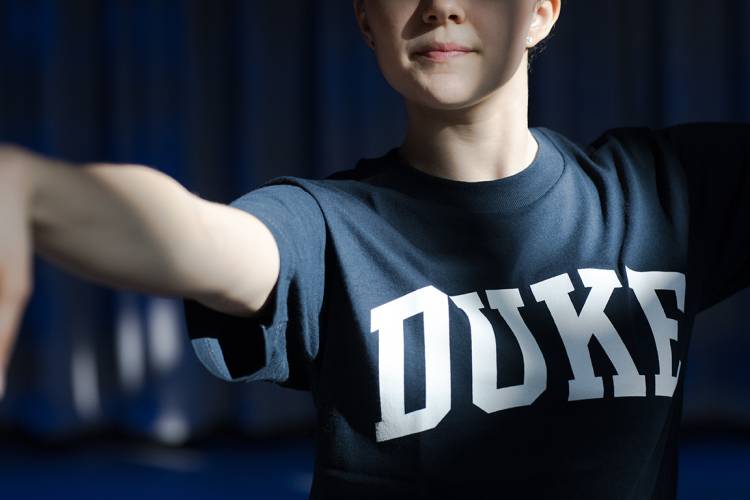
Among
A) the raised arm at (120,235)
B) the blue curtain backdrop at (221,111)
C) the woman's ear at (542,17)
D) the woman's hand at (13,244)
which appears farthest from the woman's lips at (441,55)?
the blue curtain backdrop at (221,111)

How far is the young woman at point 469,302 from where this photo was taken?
71cm

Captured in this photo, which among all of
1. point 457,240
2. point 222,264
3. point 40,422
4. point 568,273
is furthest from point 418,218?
point 40,422

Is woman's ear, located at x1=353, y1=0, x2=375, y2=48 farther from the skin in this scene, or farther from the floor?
the floor

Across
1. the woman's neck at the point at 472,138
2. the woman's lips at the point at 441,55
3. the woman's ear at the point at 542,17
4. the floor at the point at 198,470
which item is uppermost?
the woman's ear at the point at 542,17

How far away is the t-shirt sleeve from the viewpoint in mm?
628

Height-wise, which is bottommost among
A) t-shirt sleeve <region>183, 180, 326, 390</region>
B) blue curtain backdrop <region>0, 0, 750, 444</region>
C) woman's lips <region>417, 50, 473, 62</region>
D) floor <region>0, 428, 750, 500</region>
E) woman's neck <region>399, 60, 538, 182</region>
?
floor <region>0, 428, 750, 500</region>

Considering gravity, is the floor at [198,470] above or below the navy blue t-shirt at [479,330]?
below

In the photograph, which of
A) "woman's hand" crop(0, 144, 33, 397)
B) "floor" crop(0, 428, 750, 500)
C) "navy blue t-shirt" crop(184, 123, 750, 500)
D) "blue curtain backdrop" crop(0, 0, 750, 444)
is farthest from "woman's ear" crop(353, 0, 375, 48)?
"blue curtain backdrop" crop(0, 0, 750, 444)

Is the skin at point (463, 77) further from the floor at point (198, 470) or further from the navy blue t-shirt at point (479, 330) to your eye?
the floor at point (198, 470)

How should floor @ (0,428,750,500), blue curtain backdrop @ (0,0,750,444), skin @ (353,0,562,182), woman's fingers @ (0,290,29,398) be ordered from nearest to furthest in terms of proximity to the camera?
woman's fingers @ (0,290,29,398) → skin @ (353,0,562,182) → floor @ (0,428,750,500) → blue curtain backdrop @ (0,0,750,444)

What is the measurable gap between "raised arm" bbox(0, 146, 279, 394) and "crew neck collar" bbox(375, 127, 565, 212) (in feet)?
0.68

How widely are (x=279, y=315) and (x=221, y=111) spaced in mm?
2141

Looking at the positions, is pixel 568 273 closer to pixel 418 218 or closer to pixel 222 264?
pixel 418 218

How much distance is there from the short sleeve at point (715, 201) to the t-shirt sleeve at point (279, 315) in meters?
0.37
